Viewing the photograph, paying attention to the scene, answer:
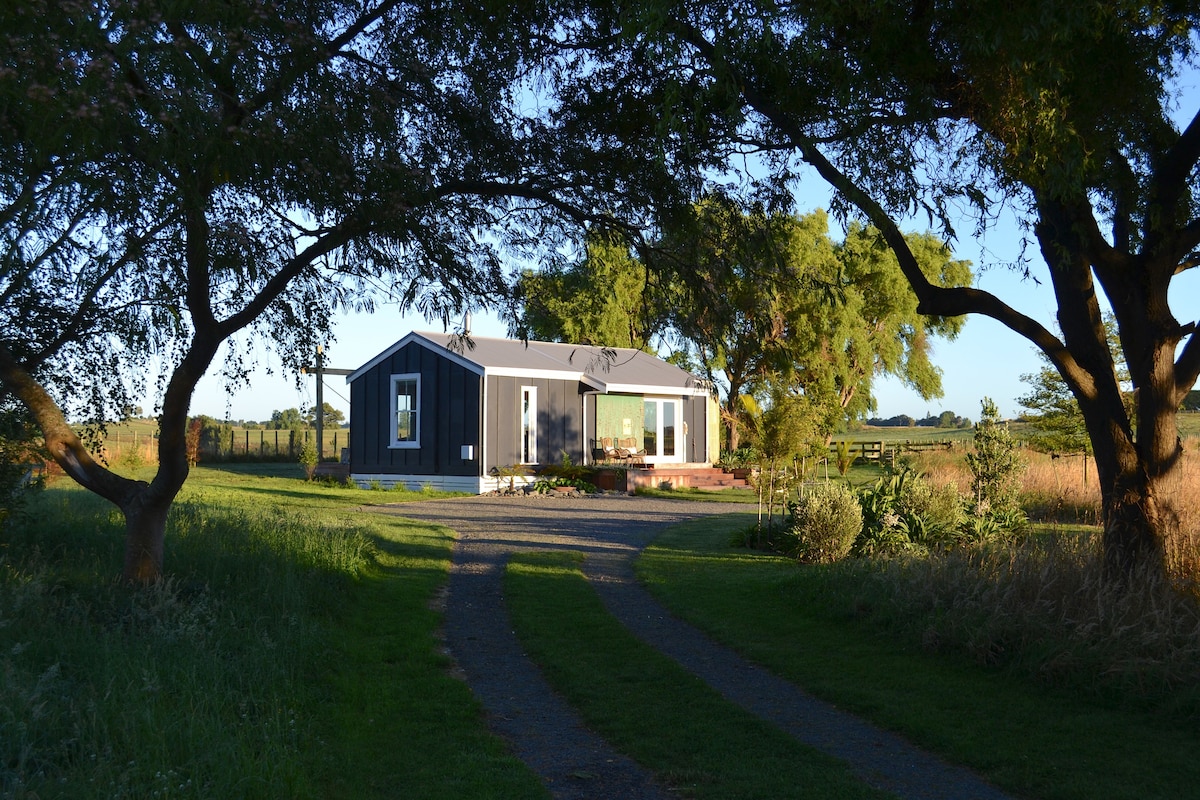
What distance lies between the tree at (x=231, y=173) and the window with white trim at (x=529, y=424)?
16.0m

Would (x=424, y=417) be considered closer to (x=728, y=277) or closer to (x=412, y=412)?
(x=412, y=412)

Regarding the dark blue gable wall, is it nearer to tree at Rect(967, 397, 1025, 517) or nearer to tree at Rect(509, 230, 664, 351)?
tree at Rect(967, 397, 1025, 517)

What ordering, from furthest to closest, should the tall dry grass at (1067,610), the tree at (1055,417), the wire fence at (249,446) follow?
1. the wire fence at (249,446)
2. the tree at (1055,417)
3. the tall dry grass at (1067,610)

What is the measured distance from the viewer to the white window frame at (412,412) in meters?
26.2

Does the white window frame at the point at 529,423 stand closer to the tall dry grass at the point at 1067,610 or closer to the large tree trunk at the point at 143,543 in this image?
the tall dry grass at the point at 1067,610

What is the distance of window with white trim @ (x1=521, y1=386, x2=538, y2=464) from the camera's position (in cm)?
2577

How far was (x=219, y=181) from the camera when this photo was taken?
23.1 ft

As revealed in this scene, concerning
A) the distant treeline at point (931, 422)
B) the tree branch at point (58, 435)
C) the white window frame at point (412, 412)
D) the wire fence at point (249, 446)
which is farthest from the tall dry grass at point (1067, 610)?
the distant treeline at point (931, 422)

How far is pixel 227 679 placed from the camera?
6.24 m

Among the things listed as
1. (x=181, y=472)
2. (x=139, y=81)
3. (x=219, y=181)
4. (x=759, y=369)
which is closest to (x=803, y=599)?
(x=181, y=472)

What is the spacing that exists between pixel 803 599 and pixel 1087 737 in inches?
168

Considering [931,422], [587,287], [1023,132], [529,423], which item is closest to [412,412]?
[529,423]

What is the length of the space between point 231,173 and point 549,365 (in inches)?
775

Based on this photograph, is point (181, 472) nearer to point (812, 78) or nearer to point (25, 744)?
point (25, 744)
